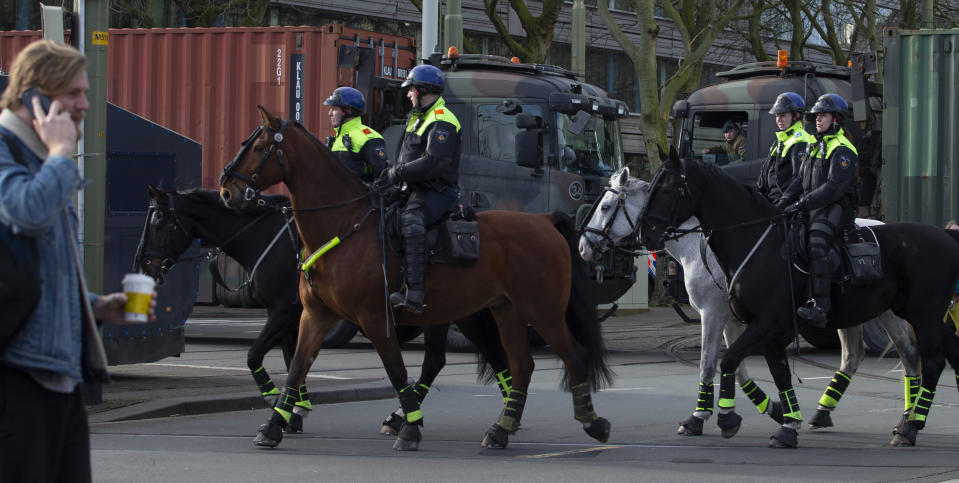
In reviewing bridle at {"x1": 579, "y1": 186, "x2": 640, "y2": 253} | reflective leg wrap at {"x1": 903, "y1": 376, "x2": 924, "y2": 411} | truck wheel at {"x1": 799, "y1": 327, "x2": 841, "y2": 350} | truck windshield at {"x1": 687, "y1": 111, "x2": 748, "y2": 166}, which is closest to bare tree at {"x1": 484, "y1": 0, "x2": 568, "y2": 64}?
truck windshield at {"x1": 687, "y1": 111, "x2": 748, "y2": 166}

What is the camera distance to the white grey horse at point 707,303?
31.7 ft

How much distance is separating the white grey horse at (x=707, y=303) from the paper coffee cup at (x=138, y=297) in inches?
238

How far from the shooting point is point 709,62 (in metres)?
46.0

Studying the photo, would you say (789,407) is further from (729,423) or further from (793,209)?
(793,209)

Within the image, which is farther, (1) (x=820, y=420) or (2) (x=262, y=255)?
(2) (x=262, y=255)

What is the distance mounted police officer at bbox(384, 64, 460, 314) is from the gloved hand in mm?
2376

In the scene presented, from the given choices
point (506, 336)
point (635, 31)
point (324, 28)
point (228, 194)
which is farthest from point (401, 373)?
point (635, 31)

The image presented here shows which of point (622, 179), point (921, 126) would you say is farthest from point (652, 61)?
point (622, 179)

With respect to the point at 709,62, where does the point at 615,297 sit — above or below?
below

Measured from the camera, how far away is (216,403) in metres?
10.9

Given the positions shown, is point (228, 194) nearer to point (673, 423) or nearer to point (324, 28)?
point (673, 423)

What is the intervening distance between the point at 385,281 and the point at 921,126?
1027 cm

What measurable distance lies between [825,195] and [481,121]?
23.5 feet

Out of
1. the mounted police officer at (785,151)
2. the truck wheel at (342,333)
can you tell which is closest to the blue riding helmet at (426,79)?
the mounted police officer at (785,151)
